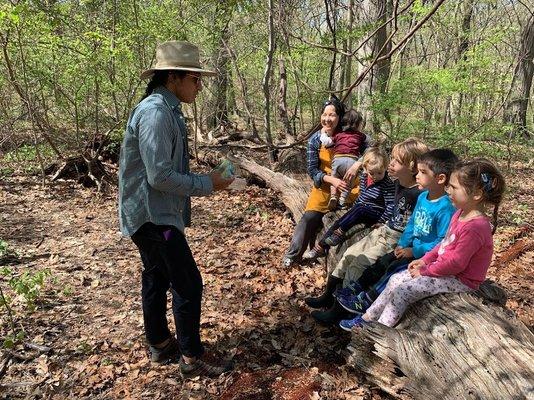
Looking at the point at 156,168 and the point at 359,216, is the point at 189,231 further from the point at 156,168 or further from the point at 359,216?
the point at 156,168

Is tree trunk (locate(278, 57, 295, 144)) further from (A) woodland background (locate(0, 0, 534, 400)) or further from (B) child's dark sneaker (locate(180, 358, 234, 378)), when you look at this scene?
(B) child's dark sneaker (locate(180, 358, 234, 378))

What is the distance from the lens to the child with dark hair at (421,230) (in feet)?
11.2

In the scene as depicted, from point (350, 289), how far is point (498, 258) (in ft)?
9.90

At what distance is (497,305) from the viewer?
3145mm

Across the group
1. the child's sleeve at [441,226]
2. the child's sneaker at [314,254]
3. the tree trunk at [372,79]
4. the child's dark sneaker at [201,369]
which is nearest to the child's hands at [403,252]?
the child's sleeve at [441,226]

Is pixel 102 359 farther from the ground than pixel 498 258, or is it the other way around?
pixel 498 258

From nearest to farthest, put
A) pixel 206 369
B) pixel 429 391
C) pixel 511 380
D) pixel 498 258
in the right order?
pixel 511 380 → pixel 429 391 → pixel 206 369 → pixel 498 258

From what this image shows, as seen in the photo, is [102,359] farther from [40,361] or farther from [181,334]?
[181,334]

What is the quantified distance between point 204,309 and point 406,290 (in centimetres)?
217

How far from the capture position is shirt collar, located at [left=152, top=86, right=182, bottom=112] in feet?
9.36

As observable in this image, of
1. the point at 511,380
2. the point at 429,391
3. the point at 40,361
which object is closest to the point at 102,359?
the point at 40,361

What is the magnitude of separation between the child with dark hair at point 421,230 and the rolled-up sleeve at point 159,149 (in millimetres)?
1882

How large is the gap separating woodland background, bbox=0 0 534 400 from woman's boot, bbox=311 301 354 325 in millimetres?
126

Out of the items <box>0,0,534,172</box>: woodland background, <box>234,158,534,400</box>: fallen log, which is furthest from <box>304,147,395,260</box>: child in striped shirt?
<box>0,0,534,172</box>: woodland background
